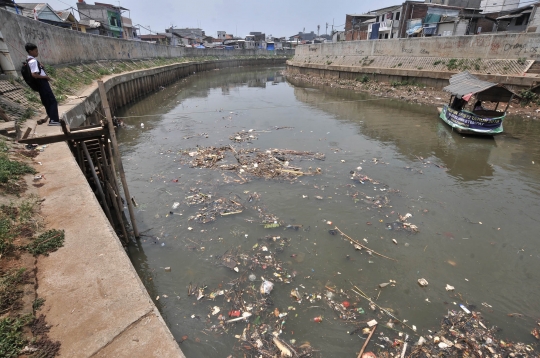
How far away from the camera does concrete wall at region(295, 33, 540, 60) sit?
647 inches

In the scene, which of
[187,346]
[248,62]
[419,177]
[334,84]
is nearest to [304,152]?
[419,177]

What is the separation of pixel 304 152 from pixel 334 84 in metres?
20.7

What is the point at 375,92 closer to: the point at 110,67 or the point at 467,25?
the point at 467,25

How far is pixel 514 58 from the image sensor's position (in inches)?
667

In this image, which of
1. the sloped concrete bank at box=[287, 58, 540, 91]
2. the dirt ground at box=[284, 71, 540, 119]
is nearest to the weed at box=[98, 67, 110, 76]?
the dirt ground at box=[284, 71, 540, 119]

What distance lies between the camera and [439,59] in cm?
2080

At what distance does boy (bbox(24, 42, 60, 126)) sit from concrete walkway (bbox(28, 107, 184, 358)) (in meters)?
3.65

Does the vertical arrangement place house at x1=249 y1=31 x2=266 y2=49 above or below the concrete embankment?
above

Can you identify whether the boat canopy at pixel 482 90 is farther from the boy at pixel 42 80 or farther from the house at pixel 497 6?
the house at pixel 497 6

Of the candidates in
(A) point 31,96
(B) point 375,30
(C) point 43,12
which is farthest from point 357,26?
(A) point 31,96

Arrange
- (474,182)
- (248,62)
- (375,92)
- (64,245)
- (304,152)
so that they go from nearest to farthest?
1. (64,245)
2. (474,182)
3. (304,152)
4. (375,92)
5. (248,62)

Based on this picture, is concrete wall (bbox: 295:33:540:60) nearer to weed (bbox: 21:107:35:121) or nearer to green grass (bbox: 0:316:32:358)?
green grass (bbox: 0:316:32:358)

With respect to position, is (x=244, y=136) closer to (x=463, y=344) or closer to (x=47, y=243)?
(x=47, y=243)

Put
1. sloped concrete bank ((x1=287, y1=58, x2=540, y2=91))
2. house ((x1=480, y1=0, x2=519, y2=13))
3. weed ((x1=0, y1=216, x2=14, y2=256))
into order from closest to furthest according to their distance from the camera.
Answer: weed ((x1=0, y1=216, x2=14, y2=256)) → sloped concrete bank ((x1=287, y1=58, x2=540, y2=91)) → house ((x1=480, y1=0, x2=519, y2=13))
